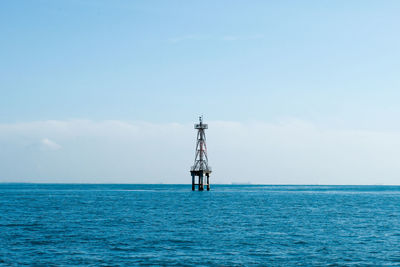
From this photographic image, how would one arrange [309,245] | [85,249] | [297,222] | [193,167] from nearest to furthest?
[85,249], [309,245], [297,222], [193,167]

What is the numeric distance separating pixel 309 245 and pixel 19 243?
2414cm

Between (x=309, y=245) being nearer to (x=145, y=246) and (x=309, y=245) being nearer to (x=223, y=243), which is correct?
(x=223, y=243)

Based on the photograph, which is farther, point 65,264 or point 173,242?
point 173,242

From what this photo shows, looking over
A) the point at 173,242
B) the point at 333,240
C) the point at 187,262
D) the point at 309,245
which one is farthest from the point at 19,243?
the point at 333,240

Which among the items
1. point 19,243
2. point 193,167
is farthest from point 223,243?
point 193,167

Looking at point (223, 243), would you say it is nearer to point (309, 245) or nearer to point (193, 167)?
point (309, 245)

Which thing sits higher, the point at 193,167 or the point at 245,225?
the point at 193,167

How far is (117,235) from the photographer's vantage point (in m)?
42.8

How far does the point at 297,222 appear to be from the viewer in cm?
5547

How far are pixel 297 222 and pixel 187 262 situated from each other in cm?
2774

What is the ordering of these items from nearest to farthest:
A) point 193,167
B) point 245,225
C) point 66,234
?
point 66,234
point 245,225
point 193,167

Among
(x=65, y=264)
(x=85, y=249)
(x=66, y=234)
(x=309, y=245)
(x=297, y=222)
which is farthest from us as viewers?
(x=297, y=222)

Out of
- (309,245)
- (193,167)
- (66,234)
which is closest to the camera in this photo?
(309,245)

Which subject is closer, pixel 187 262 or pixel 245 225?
pixel 187 262
